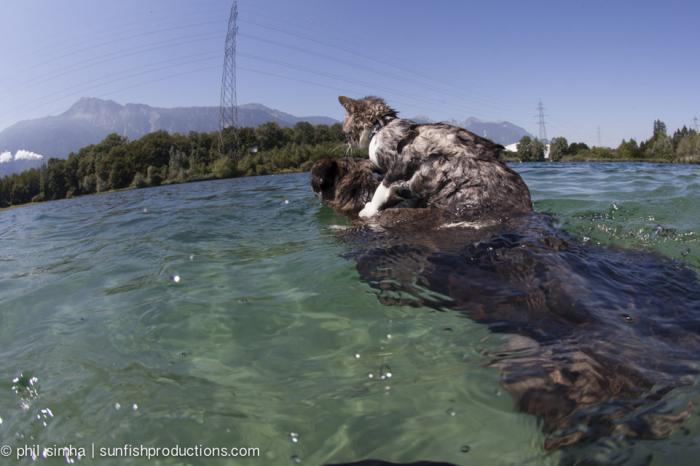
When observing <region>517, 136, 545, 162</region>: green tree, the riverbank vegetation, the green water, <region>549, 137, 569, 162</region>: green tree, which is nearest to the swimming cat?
the green water

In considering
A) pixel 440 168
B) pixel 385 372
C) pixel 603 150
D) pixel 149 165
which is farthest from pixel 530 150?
pixel 149 165

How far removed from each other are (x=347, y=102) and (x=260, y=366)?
5421mm

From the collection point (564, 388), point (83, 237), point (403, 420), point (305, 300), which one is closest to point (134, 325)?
point (305, 300)

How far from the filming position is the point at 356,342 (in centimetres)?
313

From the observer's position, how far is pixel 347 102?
7.12 meters

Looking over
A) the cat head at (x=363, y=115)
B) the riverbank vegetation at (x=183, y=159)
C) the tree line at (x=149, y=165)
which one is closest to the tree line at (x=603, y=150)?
the riverbank vegetation at (x=183, y=159)

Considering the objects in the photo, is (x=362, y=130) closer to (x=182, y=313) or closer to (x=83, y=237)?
(x=182, y=313)

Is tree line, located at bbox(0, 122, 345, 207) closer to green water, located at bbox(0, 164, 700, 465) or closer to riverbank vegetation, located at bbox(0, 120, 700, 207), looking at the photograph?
riverbank vegetation, located at bbox(0, 120, 700, 207)

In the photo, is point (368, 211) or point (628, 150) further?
point (628, 150)

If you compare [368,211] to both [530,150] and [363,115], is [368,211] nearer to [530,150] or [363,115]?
[363,115]

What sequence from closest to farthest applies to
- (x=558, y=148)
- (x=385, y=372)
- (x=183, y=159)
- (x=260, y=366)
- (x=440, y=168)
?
(x=385, y=372)
(x=260, y=366)
(x=440, y=168)
(x=558, y=148)
(x=183, y=159)

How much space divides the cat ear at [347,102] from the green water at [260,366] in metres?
2.76

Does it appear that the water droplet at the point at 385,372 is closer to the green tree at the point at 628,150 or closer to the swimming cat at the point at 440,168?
the swimming cat at the point at 440,168

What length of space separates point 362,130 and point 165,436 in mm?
5661
